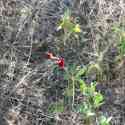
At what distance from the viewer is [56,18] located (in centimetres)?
311

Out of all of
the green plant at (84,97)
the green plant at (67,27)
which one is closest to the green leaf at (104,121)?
the green plant at (84,97)

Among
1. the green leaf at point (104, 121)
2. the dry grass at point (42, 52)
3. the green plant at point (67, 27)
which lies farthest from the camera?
the green plant at point (67, 27)

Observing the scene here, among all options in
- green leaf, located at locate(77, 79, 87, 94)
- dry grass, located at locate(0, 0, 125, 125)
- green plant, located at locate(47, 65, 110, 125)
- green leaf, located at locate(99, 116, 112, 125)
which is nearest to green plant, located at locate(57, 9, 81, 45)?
dry grass, located at locate(0, 0, 125, 125)

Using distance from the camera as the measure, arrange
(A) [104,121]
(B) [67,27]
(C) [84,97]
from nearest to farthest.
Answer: (A) [104,121], (C) [84,97], (B) [67,27]

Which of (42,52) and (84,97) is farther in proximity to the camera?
(42,52)

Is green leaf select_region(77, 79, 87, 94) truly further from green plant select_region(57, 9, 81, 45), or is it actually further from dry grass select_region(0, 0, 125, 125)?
green plant select_region(57, 9, 81, 45)

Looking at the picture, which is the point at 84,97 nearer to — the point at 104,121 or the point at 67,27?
the point at 104,121

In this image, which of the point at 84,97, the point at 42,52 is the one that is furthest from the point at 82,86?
the point at 42,52

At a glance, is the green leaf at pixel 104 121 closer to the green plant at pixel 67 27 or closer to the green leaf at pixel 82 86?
the green leaf at pixel 82 86

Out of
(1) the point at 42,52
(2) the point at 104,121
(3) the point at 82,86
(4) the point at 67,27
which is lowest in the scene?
(2) the point at 104,121

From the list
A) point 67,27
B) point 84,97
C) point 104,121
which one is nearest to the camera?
point 104,121

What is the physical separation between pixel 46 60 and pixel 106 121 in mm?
654

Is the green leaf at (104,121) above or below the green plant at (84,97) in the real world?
below

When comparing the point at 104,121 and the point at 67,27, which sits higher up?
the point at 67,27
